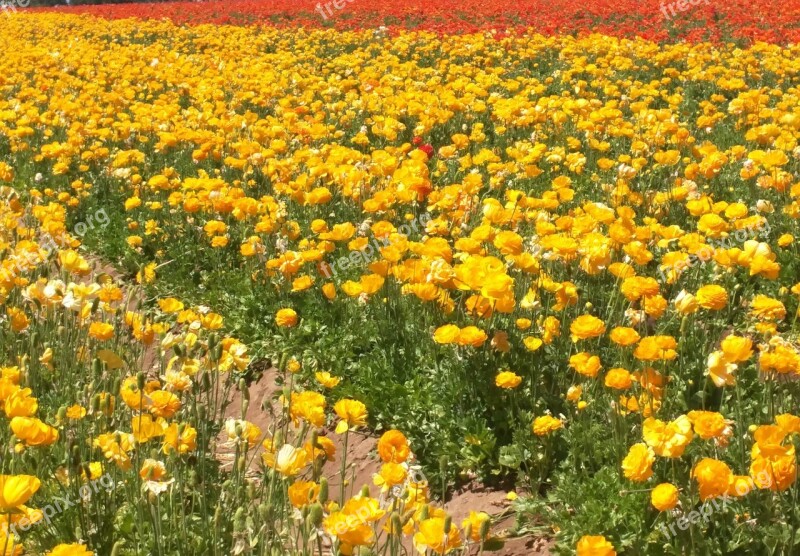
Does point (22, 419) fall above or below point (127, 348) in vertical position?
above

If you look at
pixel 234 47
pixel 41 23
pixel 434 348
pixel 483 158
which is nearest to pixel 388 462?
pixel 434 348

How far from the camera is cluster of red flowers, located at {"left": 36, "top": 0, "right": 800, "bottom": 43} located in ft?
43.3

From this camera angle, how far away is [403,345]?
13.6ft

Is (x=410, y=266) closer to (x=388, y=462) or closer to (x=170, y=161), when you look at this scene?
(x=388, y=462)

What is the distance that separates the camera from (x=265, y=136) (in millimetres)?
6312

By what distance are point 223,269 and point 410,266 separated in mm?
2367
